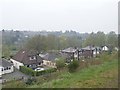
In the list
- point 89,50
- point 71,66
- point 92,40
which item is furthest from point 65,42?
point 71,66

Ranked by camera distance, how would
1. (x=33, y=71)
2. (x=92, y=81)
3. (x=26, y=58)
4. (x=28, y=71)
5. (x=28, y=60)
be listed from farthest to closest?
(x=26, y=58)
(x=28, y=60)
(x=28, y=71)
(x=33, y=71)
(x=92, y=81)

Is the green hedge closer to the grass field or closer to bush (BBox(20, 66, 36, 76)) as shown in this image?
bush (BBox(20, 66, 36, 76))

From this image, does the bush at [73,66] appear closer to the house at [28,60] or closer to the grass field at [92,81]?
the grass field at [92,81]

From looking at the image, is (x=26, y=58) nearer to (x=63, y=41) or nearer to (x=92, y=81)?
(x=63, y=41)

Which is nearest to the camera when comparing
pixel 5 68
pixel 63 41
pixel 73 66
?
pixel 73 66

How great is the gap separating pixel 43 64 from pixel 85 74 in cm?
2113

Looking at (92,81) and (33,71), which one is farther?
(33,71)

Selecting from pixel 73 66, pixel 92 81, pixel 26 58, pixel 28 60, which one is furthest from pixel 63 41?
pixel 92 81

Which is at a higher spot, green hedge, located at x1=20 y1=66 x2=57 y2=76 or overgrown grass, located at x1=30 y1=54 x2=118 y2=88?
Result: overgrown grass, located at x1=30 y1=54 x2=118 y2=88

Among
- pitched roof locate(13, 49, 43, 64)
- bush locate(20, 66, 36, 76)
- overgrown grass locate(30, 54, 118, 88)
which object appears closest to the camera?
overgrown grass locate(30, 54, 118, 88)

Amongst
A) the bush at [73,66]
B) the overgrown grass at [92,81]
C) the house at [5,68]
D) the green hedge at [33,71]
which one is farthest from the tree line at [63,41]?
the overgrown grass at [92,81]

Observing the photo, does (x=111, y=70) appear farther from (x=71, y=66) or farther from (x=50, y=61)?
(x=50, y=61)

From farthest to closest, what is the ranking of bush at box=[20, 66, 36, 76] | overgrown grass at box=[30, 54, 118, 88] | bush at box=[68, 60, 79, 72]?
bush at box=[20, 66, 36, 76] → bush at box=[68, 60, 79, 72] → overgrown grass at box=[30, 54, 118, 88]

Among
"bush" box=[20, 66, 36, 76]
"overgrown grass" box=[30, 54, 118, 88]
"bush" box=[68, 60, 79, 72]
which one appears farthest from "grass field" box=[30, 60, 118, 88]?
"bush" box=[20, 66, 36, 76]
